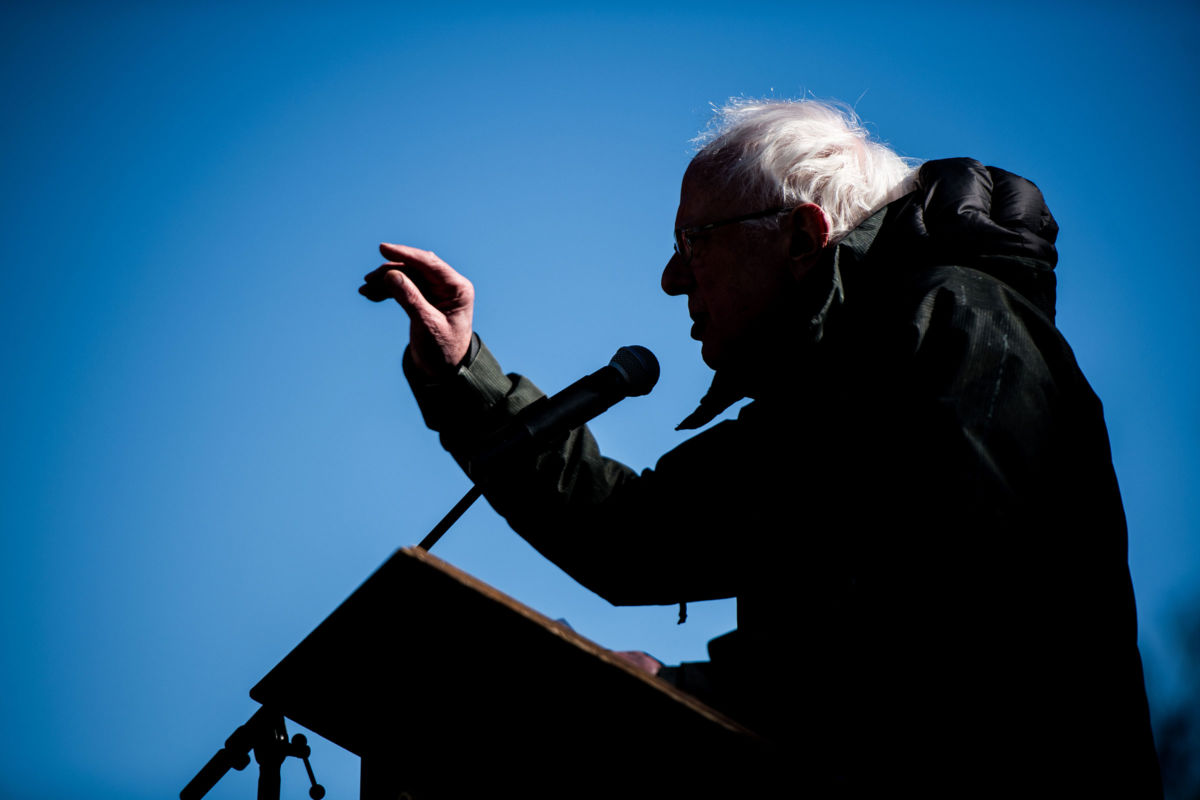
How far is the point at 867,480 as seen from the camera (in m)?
2.06

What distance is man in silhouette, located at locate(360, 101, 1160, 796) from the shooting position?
1670 mm

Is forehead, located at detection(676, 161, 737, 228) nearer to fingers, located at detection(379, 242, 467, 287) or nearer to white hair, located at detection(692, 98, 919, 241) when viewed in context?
white hair, located at detection(692, 98, 919, 241)

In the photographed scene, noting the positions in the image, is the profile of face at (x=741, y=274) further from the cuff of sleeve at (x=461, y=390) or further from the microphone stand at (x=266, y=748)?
the microphone stand at (x=266, y=748)

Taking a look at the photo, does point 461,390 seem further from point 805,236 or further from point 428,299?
point 805,236

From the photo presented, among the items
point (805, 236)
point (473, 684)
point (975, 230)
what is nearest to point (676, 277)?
point (805, 236)

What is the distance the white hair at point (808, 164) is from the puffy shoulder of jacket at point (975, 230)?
32 centimetres

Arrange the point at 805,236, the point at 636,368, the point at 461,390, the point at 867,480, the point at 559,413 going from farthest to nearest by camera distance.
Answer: the point at 461,390
the point at 805,236
the point at 636,368
the point at 559,413
the point at 867,480

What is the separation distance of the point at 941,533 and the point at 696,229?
1.64m

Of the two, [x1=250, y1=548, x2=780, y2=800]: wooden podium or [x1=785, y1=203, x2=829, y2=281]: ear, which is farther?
[x1=785, y1=203, x2=829, y2=281]: ear

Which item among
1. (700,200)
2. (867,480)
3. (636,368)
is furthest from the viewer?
(700,200)

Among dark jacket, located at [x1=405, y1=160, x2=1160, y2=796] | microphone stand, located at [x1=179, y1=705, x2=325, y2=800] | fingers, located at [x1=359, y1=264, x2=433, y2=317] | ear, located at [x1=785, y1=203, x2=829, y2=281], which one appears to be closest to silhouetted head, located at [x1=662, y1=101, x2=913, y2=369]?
ear, located at [x1=785, y1=203, x2=829, y2=281]

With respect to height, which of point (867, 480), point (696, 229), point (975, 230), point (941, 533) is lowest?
point (941, 533)

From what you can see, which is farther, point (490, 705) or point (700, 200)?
point (700, 200)

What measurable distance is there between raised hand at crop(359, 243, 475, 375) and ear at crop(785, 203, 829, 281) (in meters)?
0.88
